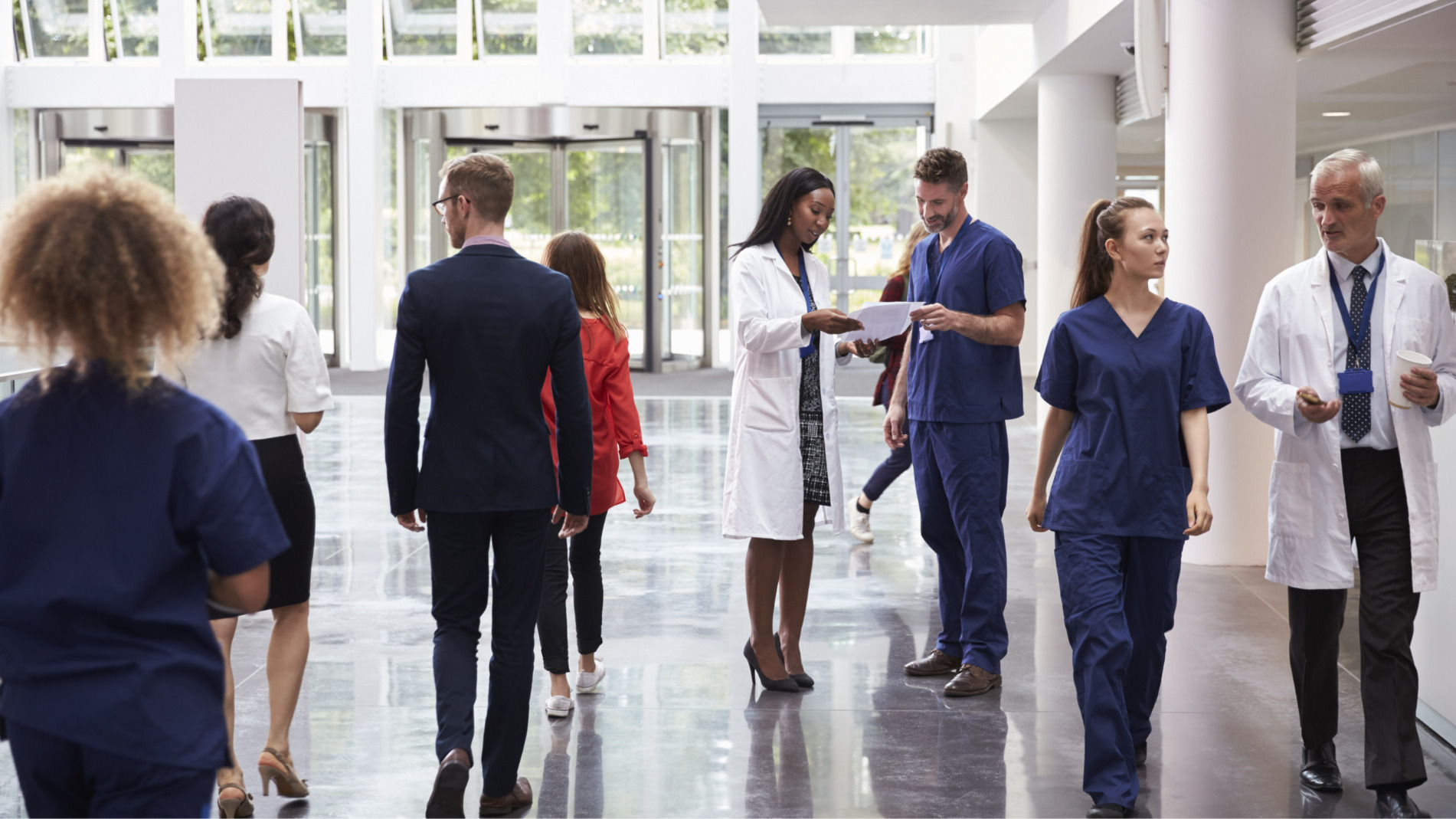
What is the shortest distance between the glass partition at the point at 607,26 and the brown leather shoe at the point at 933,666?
48.0 ft

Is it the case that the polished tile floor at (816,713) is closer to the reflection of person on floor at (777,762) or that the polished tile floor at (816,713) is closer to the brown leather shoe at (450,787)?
the reflection of person on floor at (777,762)

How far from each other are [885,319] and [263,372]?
6.43 ft

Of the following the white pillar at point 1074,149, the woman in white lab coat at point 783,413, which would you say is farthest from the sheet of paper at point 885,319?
the white pillar at point 1074,149

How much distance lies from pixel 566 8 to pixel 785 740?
15.1 m

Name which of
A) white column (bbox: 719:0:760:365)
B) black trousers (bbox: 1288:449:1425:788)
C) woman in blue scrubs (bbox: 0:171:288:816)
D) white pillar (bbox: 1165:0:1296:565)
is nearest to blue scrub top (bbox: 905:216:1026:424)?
black trousers (bbox: 1288:449:1425:788)

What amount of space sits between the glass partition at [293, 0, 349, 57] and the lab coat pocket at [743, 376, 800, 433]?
1560 cm

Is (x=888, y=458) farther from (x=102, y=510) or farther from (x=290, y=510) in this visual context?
(x=102, y=510)

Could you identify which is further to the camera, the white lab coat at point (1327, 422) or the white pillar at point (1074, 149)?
the white pillar at point (1074, 149)

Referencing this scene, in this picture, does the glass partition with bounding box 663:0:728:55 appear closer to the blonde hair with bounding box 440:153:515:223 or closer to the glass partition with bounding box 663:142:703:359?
the glass partition with bounding box 663:142:703:359

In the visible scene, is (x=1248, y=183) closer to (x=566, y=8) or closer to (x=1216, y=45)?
(x=1216, y=45)

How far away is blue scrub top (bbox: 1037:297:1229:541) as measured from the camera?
11.6 ft

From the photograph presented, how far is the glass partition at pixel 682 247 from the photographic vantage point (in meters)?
18.1

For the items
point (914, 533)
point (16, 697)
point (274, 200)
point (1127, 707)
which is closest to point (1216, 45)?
point (914, 533)

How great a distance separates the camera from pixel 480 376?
3.30 meters
